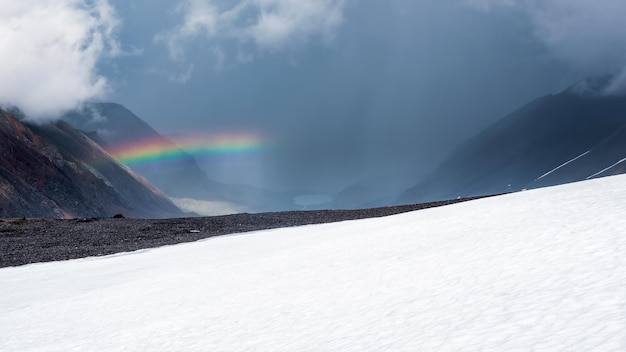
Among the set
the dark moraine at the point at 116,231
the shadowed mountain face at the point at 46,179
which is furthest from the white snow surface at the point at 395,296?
the shadowed mountain face at the point at 46,179

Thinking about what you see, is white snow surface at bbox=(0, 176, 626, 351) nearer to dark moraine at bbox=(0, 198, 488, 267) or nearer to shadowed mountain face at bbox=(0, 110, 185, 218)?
dark moraine at bbox=(0, 198, 488, 267)

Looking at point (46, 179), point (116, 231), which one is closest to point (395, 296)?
point (116, 231)

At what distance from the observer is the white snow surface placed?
5598 millimetres

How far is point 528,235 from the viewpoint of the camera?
9.16 metres

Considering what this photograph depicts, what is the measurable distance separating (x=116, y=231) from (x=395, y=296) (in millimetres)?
24264

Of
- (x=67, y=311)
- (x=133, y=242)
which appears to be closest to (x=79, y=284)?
(x=67, y=311)

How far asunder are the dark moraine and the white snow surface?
8660mm

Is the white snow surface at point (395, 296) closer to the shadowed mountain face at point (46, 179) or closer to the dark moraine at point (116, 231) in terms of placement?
the dark moraine at point (116, 231)

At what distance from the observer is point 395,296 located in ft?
24.7

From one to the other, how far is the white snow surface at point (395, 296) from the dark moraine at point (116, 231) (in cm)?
866

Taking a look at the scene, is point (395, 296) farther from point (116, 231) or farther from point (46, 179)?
point (46, 179)

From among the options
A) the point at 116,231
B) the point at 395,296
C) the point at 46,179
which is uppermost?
the point at 46,179

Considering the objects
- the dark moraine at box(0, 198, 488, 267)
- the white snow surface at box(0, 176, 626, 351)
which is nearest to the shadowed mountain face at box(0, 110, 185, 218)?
the dark moraine at box(0, 198, 488, 267)

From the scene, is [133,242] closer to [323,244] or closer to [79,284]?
[79,284]
